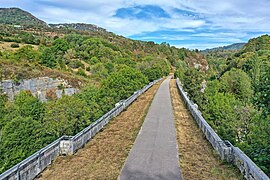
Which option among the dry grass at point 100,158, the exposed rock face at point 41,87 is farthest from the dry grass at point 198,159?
the exposed rock face at point 41,87

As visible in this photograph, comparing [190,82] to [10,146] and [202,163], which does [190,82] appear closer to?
[10,146]

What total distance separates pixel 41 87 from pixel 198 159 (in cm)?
4213

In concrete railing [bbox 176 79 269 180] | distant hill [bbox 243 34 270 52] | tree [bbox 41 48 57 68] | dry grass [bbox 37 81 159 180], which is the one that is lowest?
dry grass [bbox 37 81 159 180]

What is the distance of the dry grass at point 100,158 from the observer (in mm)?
8914

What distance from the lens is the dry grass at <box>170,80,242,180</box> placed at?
8.98 meters

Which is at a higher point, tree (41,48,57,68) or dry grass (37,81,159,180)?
tree (41,48,57,68)

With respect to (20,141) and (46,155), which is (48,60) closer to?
(20,141)

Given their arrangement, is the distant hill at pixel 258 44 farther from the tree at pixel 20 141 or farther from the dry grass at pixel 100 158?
the dry grass at pixel 100 158

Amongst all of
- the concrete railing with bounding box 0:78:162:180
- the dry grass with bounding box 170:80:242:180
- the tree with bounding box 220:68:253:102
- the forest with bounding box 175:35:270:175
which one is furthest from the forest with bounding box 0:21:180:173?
the tree with bounding box 220:68:253:102

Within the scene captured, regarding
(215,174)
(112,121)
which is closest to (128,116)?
(112,121)

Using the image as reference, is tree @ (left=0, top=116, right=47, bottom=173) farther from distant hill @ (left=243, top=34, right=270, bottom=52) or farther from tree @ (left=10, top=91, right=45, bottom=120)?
distant hill @ (left=243, top=34, right=270, bottom=52)

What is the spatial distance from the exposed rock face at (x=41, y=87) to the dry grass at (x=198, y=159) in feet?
109

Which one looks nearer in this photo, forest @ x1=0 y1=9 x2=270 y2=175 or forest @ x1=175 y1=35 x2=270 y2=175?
forest @ x1=175 y1=35 x2=270 y2=175

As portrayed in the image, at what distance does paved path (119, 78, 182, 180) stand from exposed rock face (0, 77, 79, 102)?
3145 centimetres
